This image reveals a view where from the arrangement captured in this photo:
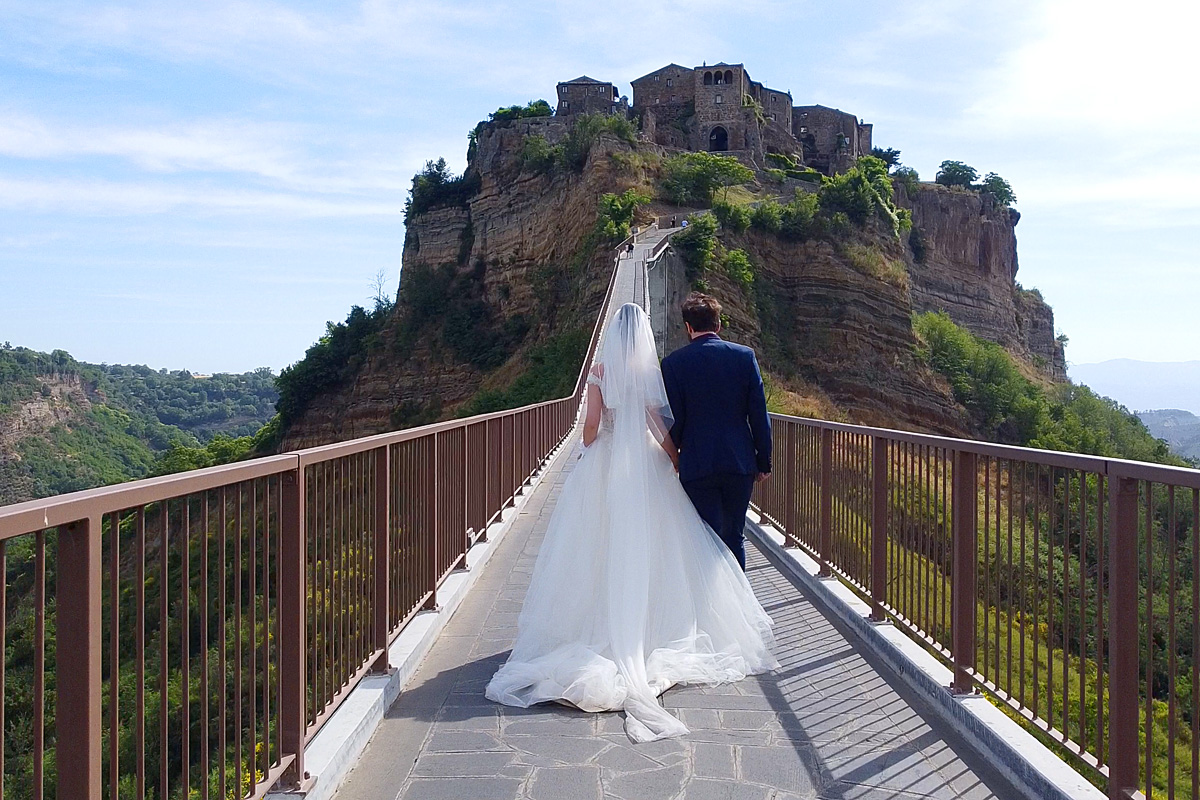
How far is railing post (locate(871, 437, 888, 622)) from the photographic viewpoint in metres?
6.26

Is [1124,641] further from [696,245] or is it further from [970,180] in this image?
[970,180]

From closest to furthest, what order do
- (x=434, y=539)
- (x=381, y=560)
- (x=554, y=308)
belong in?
(x=381, y=560) < (x=434, y=539) < (x=554, y=308)

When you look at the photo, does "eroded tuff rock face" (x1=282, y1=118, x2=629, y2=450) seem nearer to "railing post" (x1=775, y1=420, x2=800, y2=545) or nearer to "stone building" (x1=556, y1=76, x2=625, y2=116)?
"stone building" (x1=556, y1=76, x2=625, y2=116)

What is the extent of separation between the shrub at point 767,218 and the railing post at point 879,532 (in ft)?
161

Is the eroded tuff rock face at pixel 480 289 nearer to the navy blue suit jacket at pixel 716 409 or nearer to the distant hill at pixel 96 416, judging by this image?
the distant hill at pixel 96 416

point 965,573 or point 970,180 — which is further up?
point 970,180

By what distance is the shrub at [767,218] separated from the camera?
5442 cm

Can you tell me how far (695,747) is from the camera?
428 centimetres

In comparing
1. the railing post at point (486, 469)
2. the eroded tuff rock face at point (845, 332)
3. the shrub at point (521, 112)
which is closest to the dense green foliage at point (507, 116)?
the shrub at point (521, 112)

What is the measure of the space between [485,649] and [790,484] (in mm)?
4402

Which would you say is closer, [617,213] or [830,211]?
[617,213]

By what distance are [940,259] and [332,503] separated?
3560 inches

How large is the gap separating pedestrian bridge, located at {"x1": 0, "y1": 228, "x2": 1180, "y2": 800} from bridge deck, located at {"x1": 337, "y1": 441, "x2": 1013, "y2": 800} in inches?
0.6

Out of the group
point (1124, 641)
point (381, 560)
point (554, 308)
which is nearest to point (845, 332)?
point (554, 308)
